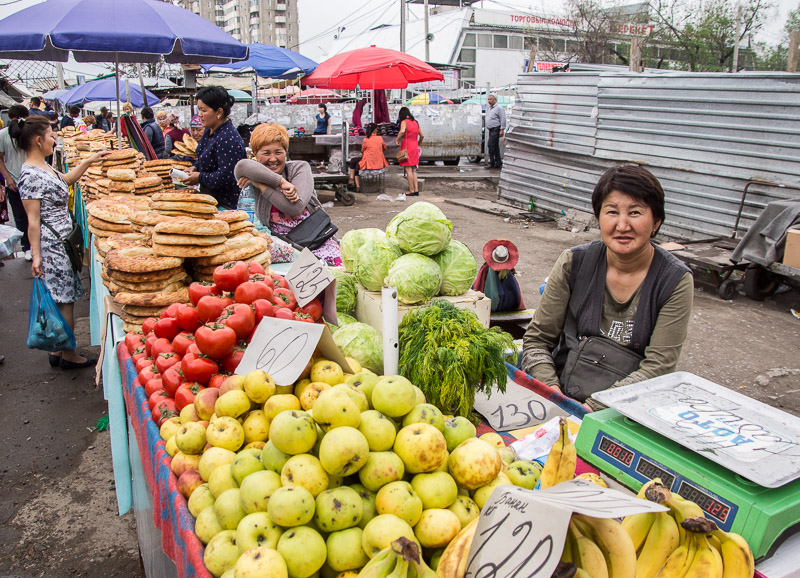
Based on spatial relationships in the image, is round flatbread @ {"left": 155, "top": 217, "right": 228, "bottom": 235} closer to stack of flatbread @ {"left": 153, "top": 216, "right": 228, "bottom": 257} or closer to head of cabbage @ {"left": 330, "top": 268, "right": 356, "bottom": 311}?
stack of flatbread @ {"left": 153, "top": 216, "right": 228, "bottom": 257}

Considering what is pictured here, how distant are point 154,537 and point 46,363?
3.92 m

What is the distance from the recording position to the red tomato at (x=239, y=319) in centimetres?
221

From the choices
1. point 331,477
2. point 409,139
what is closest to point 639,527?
point 331,477

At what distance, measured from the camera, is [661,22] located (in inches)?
956

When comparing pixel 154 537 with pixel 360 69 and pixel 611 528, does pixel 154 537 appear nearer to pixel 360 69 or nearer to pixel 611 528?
pixel 611 528

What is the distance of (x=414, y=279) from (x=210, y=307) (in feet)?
3.03

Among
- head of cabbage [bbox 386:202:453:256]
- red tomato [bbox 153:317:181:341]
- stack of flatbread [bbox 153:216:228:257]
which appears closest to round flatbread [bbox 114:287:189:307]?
stack of flatbread [bbox 153:216:228:257]

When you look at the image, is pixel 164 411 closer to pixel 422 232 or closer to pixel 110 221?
pixel 422 232

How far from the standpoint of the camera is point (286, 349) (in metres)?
1.88

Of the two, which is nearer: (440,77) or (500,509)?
(500,509)

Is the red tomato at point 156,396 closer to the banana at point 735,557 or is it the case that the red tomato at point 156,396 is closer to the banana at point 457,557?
the banana at point 457,557

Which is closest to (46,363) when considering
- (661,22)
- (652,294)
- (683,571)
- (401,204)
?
(652,294)

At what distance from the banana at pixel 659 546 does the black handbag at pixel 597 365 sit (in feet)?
4.29

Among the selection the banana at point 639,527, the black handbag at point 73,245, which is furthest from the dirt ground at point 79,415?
the banana at point 639,527
